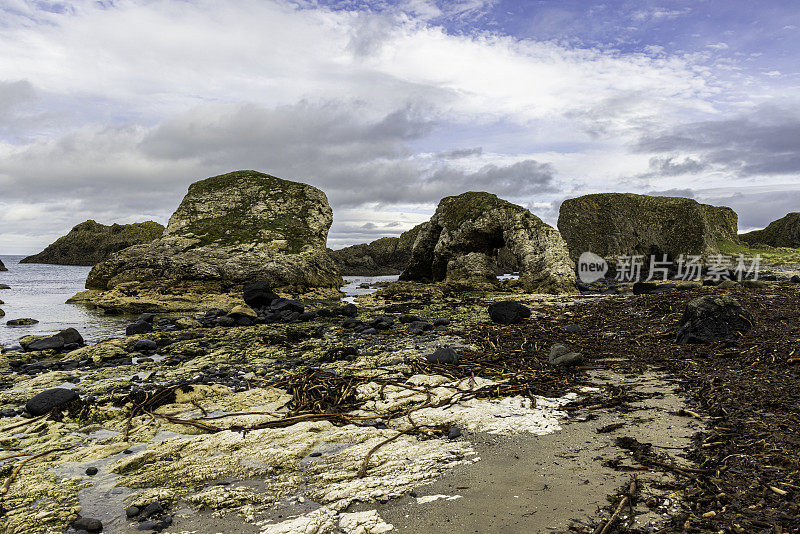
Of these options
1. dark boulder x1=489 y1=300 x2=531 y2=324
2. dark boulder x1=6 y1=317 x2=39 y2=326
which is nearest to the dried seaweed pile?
dark boulder x1=489 y1=300 x2=531 y2=324

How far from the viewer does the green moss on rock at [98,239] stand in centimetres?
6900

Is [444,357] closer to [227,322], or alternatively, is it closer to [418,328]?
[418,328]

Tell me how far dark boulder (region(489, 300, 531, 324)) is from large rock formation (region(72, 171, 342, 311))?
15.1 m

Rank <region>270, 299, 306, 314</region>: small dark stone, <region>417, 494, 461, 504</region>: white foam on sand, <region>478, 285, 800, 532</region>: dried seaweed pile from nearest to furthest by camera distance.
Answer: <region>478, 285, 800, 532</region>: dried seaweed pile < <region>417, 494, 461, 504</region>: white foam on sand < <region>270, 299, 306, 314</region>: small dark stone

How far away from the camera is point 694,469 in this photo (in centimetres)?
306

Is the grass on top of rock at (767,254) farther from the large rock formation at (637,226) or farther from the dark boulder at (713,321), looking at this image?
the dark boulder at (713,321)

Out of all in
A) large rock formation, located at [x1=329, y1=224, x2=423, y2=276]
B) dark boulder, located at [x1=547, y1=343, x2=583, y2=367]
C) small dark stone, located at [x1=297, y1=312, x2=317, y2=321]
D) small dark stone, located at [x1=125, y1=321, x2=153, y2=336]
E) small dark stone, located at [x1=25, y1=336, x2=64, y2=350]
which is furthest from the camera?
large rock formation, located at [x1=329, y1=224, x2=423, y2=276]

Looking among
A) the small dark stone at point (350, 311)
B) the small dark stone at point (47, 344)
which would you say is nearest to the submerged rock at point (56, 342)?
the small dark stone at point (47, 344)

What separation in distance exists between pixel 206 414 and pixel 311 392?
1.34 metres

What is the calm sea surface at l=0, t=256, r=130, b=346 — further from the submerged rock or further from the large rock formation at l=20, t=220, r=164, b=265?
the large rock formation at l=20, t=220, r=164, b=265

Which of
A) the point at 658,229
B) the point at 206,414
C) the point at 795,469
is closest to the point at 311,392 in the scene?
the point at 206,414

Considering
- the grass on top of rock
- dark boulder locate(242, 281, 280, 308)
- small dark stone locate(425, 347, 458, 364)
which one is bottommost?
small dark stone locate(425, 347, 458, 364)

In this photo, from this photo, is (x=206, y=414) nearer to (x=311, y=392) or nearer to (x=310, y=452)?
(x=311, y=392)

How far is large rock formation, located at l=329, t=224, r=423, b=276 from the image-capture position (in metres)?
63.5
